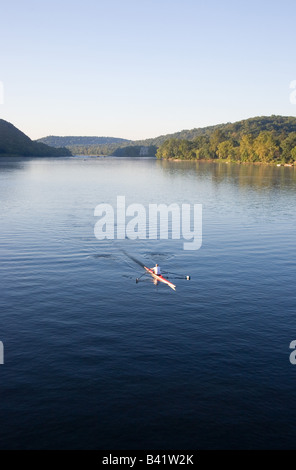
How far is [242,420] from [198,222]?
7507cm

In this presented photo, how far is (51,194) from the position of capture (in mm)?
153500

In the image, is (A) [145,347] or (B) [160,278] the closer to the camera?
(A) [145,347]

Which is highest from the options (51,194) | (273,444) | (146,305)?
(51,194)

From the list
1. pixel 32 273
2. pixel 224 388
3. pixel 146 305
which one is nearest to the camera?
pixel 224 388

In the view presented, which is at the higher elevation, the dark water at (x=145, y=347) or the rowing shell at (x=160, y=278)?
the rowing shell at (x=160, y=278)

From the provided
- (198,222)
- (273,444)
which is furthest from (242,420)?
(198,222)

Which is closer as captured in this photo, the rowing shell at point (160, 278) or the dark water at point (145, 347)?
the dark water at point (145, 347)

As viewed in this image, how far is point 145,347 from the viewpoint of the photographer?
37.6 m

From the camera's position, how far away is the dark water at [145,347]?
27344mm

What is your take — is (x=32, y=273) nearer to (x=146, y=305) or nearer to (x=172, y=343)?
(x=146, y=305)

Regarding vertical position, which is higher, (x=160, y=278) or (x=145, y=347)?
(x=160, y=278)

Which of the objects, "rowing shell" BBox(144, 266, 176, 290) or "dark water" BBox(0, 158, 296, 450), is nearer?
"dark water" BBox(0, 158, 296, 450)

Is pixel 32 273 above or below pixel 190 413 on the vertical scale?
above

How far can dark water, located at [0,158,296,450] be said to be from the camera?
89.7 ft
